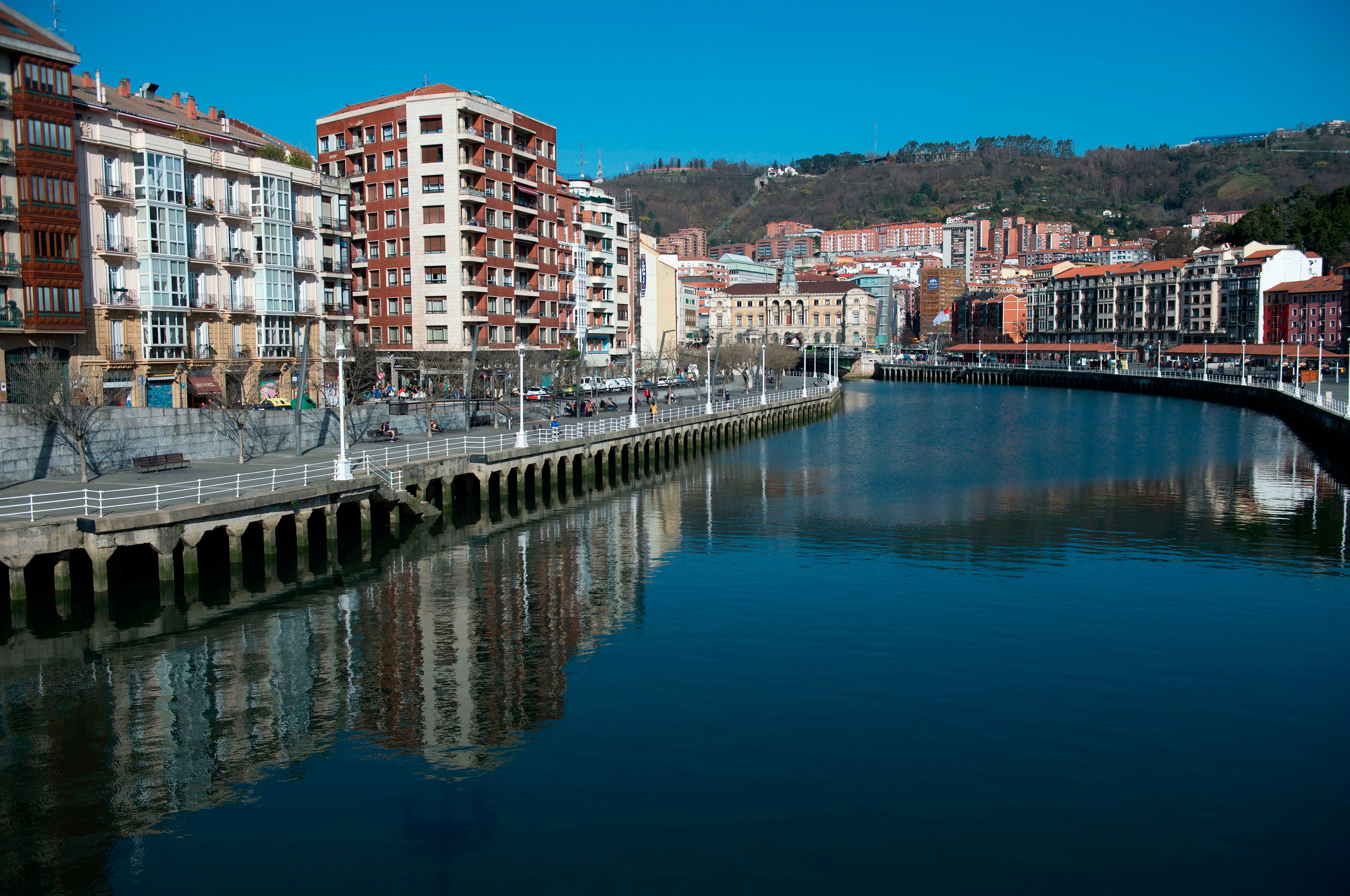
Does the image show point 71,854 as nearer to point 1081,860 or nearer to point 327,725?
point 327,725

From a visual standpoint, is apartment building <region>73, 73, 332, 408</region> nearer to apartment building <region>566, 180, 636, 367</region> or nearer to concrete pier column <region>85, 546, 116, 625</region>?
concrete pier column <region>85, 546, 116, 625</region>

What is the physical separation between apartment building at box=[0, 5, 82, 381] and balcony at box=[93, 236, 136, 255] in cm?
300

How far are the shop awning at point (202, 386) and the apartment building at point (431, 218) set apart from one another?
17186 mm

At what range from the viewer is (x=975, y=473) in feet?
178

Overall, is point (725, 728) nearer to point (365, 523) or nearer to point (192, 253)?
point (365, 523)

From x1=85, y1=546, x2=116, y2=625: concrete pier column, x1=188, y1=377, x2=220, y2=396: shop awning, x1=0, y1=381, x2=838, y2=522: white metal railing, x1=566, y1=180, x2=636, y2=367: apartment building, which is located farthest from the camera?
x1=566, y1=180, x2=636, y2=367: apartment building

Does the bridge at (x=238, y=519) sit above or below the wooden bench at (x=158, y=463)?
below

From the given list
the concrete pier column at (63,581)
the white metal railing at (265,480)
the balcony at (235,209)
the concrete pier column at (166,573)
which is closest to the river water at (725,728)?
the concrete pier column at (166,573)

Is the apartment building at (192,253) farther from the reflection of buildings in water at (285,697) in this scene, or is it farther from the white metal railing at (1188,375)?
the white metal railing at (1188,375)

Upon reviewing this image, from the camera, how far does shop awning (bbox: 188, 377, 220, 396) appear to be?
54.3 meters

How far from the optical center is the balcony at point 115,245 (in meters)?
49.7

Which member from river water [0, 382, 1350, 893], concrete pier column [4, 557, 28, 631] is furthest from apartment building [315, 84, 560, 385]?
concrete pier column [4, 557, 28, 631]

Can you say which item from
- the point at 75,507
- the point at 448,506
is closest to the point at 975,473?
the point at 448,506

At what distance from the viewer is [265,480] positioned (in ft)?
113
